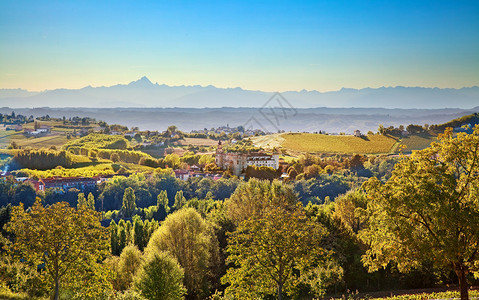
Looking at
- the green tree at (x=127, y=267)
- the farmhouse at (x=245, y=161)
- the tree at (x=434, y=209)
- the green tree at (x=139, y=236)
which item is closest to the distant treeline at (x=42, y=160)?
the farmhouse at (x=245, y=161)

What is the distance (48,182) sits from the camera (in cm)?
8631

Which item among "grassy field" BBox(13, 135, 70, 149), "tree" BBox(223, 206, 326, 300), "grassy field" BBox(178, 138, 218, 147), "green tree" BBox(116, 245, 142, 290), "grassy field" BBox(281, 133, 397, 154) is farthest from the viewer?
"grassy field" BBox(178, 138, 218, 147)

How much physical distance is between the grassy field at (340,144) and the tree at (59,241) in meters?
94.3

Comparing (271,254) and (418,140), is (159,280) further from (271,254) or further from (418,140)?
(418,140)

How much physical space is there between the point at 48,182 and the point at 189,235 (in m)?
67.2

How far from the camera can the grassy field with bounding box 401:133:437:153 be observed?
99.4 meters

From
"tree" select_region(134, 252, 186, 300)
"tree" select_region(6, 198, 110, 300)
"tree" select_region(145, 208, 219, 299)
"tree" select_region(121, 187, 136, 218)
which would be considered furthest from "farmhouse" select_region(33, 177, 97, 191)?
"tree" select_region(6, 198, 110, 300)

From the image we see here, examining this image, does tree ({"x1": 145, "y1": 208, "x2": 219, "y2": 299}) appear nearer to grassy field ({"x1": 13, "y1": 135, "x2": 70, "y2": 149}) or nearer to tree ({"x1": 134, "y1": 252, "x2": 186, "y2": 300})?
tree ({"x1": 134, "y1": 252, "x2": 186, "y2": 300})

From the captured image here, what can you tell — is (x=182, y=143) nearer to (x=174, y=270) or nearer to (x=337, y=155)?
(x=337, y=155)

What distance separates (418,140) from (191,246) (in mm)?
88976

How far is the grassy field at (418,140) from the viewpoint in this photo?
99438 mm

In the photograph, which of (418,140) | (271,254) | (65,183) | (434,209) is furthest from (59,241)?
(418,140)

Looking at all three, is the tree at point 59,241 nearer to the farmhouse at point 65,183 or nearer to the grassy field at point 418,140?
the farmhouse at point 65,183

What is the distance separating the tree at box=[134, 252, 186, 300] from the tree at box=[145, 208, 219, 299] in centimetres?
550
